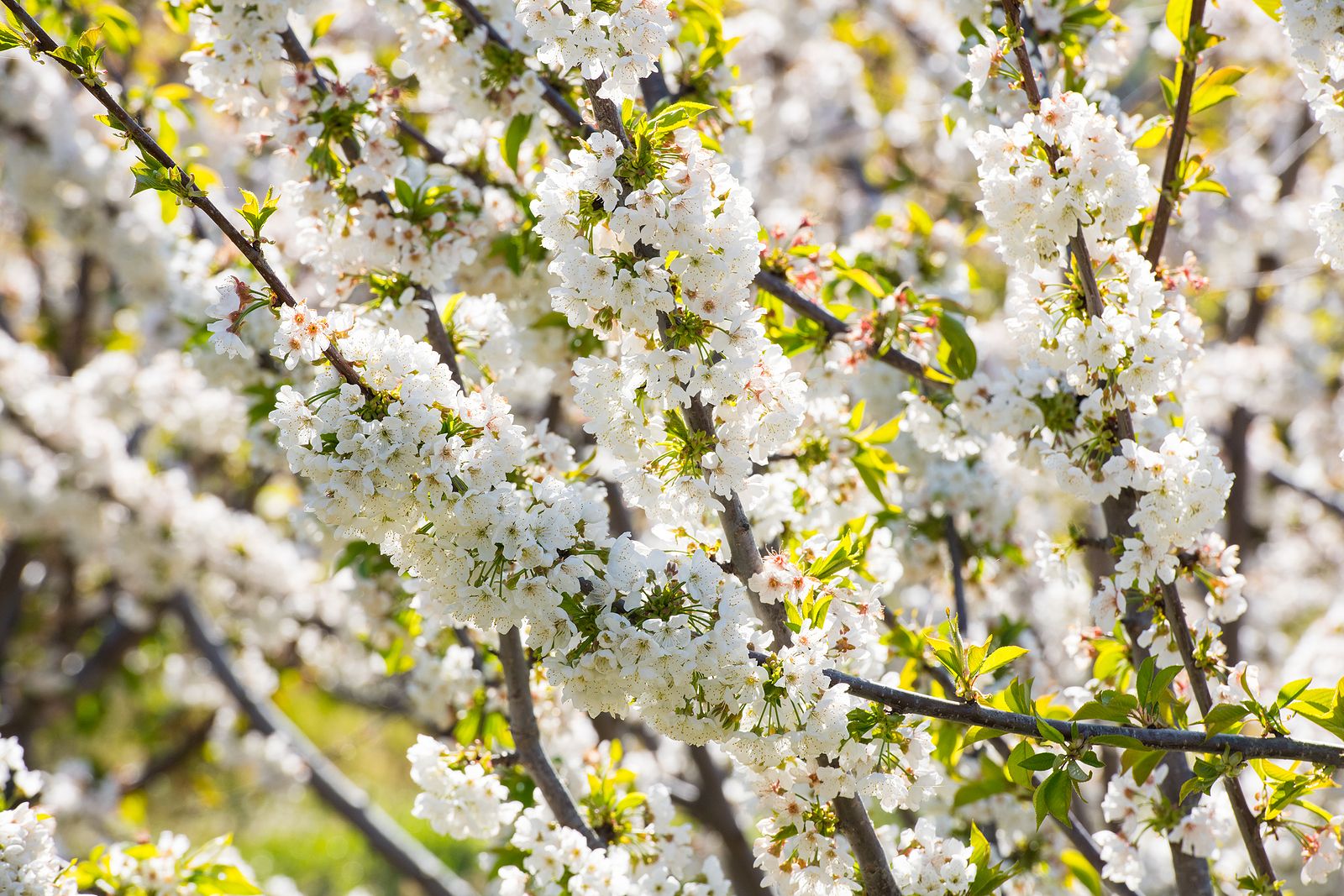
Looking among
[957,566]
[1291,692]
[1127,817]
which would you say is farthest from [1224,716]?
[957,566]

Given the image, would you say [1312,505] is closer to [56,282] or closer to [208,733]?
[208,733]

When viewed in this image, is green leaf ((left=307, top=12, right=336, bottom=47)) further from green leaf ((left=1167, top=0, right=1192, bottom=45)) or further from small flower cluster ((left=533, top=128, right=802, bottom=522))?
green leaf ((left=1167, top=0, right=1192, bottom=45))

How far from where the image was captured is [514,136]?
315 centimetres

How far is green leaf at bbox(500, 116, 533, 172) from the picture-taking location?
124 inches

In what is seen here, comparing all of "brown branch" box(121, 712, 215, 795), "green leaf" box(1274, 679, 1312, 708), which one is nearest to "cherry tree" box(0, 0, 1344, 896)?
"green leaf" box(1274, 679, 1312, 708)

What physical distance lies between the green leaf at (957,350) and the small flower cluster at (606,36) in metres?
1.30

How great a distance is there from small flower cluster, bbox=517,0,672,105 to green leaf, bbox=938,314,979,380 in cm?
130

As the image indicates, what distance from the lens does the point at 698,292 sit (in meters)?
2.22

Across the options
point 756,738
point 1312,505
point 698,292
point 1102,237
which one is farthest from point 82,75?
point 1312,505

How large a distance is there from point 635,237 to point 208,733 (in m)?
8.42

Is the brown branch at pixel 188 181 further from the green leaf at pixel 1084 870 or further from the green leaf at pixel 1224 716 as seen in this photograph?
the green leaf at pixel 1084 870

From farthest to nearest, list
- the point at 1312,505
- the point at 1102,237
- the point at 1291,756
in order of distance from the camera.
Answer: the point at 1312,505 < the point at 1102,237 < the point at 1291,756

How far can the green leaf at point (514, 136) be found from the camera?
3150 mm

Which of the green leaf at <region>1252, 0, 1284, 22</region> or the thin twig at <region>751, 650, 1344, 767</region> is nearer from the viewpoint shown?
the thin twig at <region>751, 650, 1344, 767</region>
